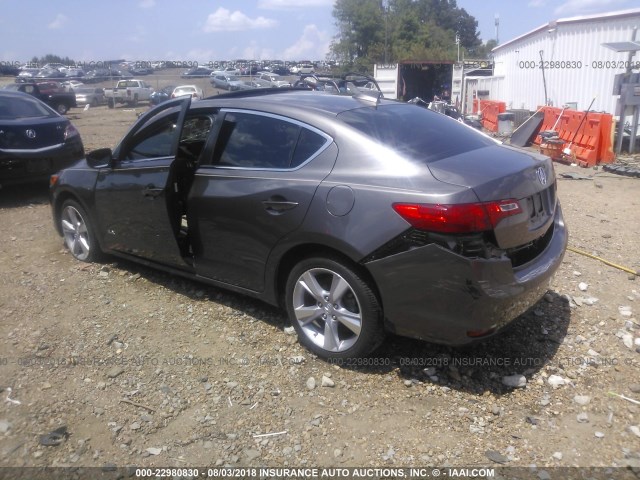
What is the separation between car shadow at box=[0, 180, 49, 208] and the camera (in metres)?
8.12

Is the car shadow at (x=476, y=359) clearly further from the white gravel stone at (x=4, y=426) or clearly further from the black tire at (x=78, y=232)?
the black tire at (x=78, y=232)

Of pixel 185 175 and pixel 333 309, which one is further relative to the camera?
pixel 185 175

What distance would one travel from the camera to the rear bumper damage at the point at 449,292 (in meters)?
2.96

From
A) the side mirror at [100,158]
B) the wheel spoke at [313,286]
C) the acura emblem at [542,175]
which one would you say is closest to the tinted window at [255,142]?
the wheel spoke at [313,286]

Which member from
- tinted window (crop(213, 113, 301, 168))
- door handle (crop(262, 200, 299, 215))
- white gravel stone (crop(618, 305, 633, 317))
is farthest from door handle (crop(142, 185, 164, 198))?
white gravel stone (crop(618, 305, 633, 317))

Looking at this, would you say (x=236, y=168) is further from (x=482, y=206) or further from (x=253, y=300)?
(x=482, y=206)

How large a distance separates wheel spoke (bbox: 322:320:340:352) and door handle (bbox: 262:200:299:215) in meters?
0.76

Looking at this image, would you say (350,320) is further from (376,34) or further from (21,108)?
(376,34)

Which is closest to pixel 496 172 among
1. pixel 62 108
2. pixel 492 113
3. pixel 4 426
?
pixel 4 426

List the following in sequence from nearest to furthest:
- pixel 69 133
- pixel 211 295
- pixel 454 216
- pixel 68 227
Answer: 1. pixel 454 216
2. pixel 211 295
3. pixel 68 227
4. pixel 69 133

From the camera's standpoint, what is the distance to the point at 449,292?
2.99 meters

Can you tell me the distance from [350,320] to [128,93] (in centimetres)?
3360

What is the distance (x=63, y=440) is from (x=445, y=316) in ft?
7.05

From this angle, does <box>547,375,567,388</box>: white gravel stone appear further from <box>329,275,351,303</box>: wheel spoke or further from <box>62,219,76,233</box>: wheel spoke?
<box>62,219,76,233</box>: wheel spoke
